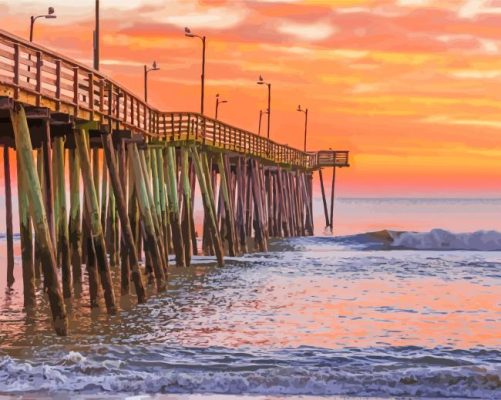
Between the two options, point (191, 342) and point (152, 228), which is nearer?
point (191, 342)

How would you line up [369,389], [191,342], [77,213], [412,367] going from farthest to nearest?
[77,213], [191,342], [412,367], [369,389]

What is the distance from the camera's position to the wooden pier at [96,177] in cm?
1695

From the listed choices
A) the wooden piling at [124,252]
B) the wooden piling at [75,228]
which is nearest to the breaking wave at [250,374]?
the wooden piling at [124,252]

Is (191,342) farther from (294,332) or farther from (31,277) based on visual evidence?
(31,277)

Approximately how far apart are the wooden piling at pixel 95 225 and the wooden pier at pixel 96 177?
0.08 feet

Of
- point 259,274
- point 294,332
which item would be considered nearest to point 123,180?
point 294,332

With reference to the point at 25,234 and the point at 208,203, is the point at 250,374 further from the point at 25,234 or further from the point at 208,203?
the point at 208,203

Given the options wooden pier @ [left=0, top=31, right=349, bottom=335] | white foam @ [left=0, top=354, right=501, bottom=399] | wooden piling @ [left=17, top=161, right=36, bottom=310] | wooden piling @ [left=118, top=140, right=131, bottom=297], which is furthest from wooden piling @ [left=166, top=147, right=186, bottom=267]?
white foam @ [left=0, top=354, right=501, bottom=399]

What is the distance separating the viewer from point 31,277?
67.8ft

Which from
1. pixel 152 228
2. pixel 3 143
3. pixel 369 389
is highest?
pixel 3 143

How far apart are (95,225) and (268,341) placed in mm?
4724

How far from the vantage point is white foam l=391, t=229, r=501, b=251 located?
58.0 meters

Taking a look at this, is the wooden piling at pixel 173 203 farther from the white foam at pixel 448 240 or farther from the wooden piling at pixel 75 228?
the white foam at pixel 448 240

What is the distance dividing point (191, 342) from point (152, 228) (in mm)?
7032
